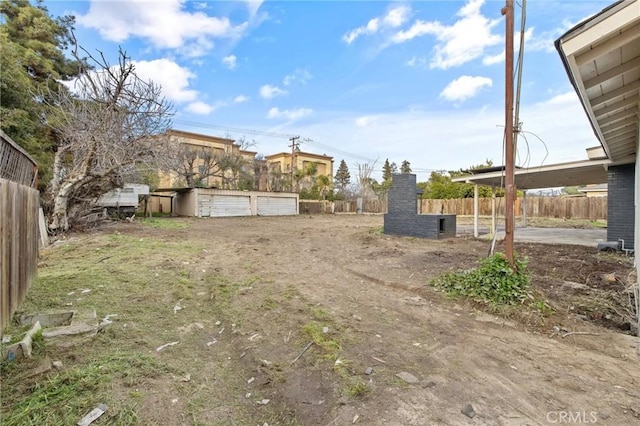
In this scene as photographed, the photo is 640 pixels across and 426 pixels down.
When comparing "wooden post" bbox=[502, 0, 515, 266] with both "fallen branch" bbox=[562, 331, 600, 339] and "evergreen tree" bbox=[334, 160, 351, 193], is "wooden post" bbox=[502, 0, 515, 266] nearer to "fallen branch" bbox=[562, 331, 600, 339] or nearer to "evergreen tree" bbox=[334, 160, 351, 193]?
"fallen branch" bbox=[562, 331, 600, 339]

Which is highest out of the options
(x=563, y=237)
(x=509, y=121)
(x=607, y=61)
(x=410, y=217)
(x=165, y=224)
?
(x=607, y=61)

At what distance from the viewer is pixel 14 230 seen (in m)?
3.25

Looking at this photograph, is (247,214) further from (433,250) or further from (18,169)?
(18,169)

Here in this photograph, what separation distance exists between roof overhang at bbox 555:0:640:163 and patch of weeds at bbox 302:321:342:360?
3.90 m

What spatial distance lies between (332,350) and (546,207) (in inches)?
1066

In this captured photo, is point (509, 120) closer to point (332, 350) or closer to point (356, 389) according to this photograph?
point (332, 350)

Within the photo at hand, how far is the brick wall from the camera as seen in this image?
27.5 feet

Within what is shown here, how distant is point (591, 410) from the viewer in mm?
2182

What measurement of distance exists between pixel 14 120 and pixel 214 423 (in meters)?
12.7

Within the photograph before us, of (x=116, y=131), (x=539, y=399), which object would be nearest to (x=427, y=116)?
(x=116, y=131)

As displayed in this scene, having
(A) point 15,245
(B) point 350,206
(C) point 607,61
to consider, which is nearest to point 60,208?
(A) point 15,245

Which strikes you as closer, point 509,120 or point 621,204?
point 509,120

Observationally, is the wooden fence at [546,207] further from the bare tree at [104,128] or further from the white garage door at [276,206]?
the bare tree at [104,128]

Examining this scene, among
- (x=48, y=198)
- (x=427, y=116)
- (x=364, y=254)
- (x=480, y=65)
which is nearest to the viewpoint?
(x=480, y=65)
